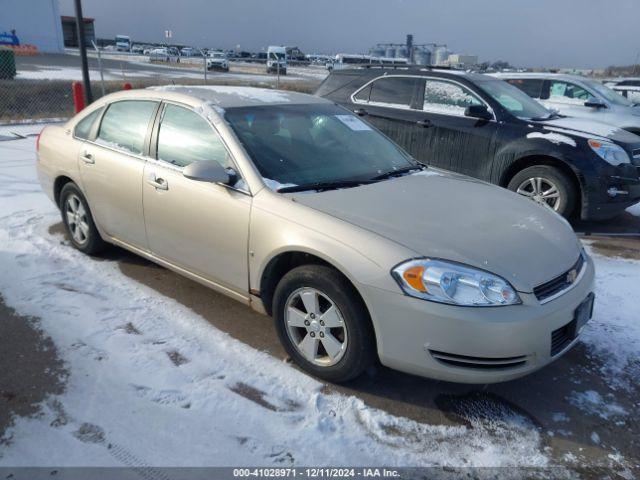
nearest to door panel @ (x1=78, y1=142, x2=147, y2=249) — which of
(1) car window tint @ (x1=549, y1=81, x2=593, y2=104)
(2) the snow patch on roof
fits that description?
(2) the snow patch on roof

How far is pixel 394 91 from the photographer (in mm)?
6859

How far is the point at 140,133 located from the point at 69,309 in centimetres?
139

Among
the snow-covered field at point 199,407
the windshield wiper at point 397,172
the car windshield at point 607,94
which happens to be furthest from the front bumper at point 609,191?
the car windshield at point 607,94

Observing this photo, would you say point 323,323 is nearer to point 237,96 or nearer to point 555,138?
point 237,96

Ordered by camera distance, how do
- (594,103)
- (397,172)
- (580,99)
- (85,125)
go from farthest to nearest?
(580,99) → (594,103) → (85,125) → (397,172)

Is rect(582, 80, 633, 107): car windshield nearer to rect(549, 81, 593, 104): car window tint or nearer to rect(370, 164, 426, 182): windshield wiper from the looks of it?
rect(549, 81, 593, 104): car window tint

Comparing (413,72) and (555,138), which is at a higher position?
(413,72)

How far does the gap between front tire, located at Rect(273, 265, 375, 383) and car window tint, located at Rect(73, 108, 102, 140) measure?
8.40ft

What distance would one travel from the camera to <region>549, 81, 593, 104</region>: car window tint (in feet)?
31.1

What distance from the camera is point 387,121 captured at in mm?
6820

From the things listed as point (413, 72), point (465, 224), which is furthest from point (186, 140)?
point (413, 72)

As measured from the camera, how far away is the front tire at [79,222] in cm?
447

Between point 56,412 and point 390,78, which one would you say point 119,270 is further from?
point 390,78

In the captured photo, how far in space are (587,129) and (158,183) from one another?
4.90 m
